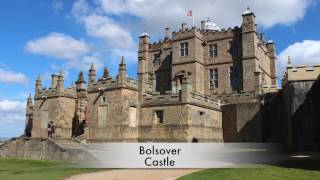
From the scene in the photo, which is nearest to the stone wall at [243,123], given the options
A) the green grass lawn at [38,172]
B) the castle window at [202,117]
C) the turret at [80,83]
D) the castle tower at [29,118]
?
the castle window at [202,117]

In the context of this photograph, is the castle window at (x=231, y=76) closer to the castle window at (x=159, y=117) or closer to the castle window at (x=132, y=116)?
the castle window at (x=159, y=117)

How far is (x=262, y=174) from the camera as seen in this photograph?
17.9 m

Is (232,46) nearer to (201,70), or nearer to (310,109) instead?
(201,70)

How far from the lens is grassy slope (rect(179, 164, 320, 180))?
55.7 ft

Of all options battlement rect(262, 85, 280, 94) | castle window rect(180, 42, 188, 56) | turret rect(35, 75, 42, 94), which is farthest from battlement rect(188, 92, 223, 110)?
turret rect(35, 75, 42, 94)

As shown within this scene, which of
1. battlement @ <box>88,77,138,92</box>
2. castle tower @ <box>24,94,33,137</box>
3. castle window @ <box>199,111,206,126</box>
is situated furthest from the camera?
castle tower @ <box>24,94,33,137</box>

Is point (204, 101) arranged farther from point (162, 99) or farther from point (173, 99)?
point (162, 99)

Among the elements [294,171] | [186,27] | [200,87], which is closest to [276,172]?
[294,171]

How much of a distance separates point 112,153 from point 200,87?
62.4ft

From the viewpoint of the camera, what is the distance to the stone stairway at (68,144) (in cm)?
3557

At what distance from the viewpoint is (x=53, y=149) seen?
115 feet

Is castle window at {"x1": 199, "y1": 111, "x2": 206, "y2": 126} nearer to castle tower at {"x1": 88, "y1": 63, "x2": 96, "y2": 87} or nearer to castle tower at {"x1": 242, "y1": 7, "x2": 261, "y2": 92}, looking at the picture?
castle tower at {"x1": 242, "y1": 7, "x2": 261, "y2": 92}

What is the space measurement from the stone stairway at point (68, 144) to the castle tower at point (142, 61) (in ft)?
27.6

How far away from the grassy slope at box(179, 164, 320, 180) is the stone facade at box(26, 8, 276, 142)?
17.4m
